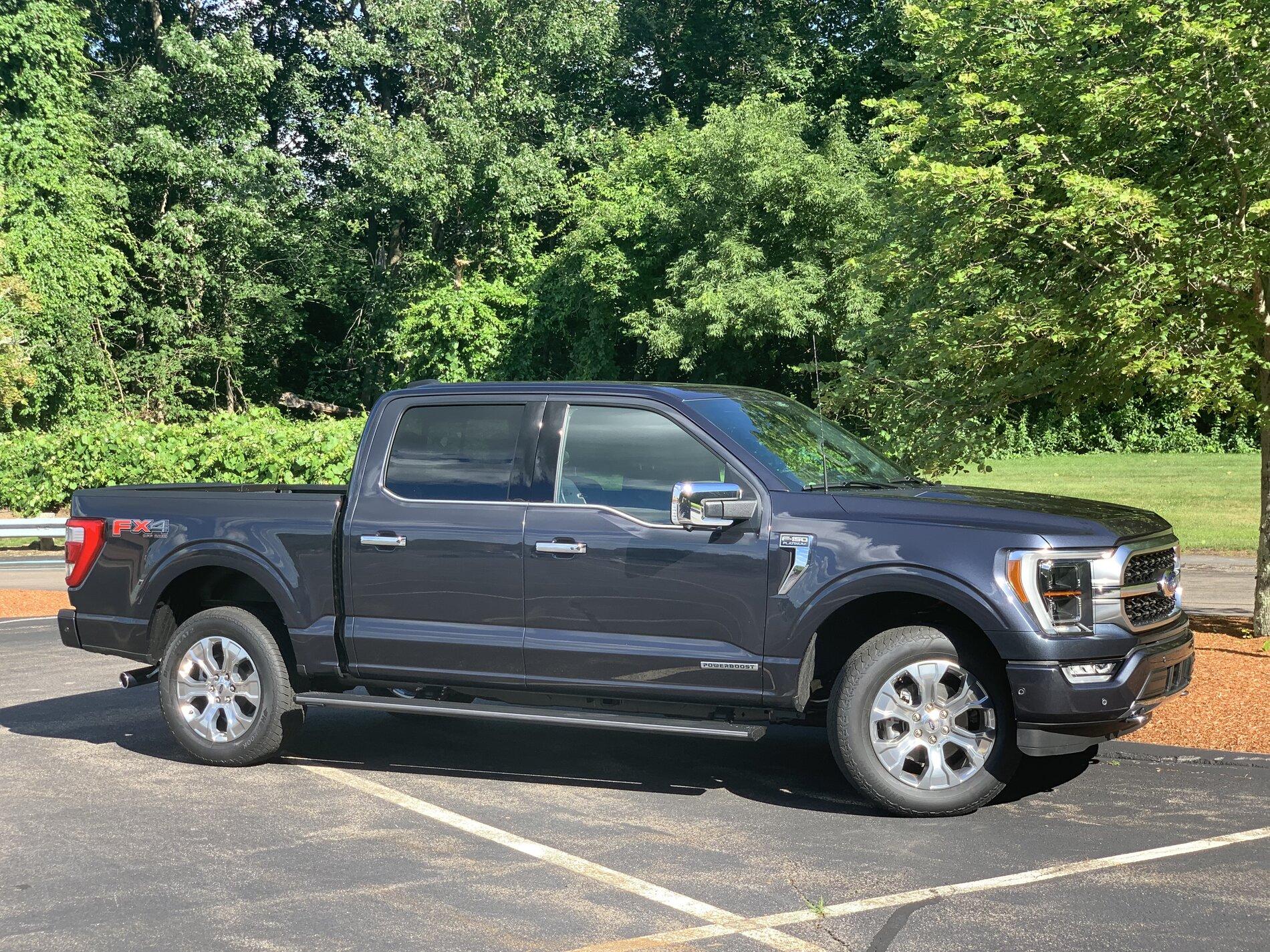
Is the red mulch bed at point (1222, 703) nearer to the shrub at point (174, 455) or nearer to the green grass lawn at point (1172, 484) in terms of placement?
the green grass lawn at point (1172, 484)

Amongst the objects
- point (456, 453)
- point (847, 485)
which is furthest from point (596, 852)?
point (456, 453)

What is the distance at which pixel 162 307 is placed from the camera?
1503 inches

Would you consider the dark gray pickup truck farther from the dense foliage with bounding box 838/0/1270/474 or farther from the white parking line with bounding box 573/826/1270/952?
the dense foliage with bounding box 838/0/1270/474

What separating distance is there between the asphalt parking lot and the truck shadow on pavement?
0.03m

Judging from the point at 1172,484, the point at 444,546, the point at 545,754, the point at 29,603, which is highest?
the point at 444,546

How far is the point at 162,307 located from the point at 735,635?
34.8 m

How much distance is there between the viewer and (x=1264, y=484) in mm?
10953

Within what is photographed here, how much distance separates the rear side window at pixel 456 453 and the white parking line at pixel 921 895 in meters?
2.84

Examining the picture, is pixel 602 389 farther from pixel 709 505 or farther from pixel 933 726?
pixel 933 726

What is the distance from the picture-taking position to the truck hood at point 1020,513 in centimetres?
613

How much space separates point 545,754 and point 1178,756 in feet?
11.2

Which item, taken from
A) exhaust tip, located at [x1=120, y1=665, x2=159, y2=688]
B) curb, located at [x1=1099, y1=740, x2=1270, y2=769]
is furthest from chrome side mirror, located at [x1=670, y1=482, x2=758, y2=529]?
exhaust tip, located at [x1=120, y1=665, x2=159, y2=688]

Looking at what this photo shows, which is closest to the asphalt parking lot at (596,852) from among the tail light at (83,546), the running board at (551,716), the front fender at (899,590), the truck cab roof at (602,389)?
the running board at (551,716)

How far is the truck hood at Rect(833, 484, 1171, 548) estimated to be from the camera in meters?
6.13
